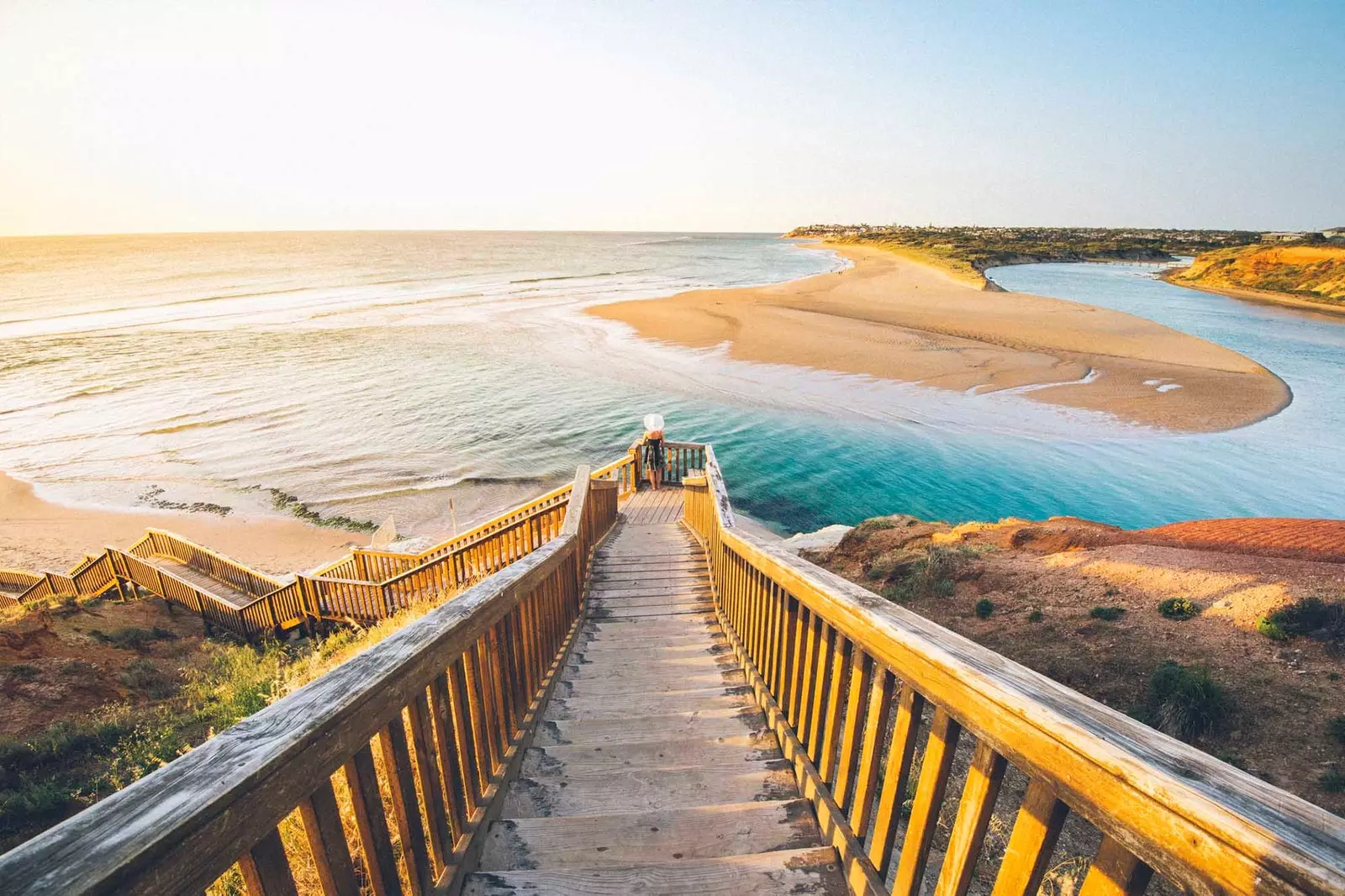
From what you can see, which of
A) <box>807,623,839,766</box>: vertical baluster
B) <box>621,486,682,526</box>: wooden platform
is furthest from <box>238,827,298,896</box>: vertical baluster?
<box>621,486,682,526</box>: wooden platform

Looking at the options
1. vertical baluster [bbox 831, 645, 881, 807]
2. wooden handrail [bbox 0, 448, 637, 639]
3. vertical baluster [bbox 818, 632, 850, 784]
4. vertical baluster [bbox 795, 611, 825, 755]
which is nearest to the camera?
vertical baluster [bbox 831, 645, 881, 807]

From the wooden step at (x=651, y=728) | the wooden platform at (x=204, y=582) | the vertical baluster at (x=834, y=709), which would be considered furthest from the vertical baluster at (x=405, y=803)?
the wooden platform at (x=204, y=582)

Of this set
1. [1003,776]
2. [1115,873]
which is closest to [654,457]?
[1003,776]

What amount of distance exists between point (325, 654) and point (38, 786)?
2610 mm

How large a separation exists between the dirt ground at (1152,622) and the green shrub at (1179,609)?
0.23ft

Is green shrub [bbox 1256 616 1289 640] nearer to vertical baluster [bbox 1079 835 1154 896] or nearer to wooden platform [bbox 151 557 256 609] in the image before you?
vertical baluster [bbox 1079 835 1154 896]

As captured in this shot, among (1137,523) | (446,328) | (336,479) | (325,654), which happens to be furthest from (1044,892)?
(446,328)

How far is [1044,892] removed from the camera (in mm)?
3432

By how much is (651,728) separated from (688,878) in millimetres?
1195

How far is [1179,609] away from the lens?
6930 millimetres

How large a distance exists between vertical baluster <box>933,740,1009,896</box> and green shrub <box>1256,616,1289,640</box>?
23.9 feet

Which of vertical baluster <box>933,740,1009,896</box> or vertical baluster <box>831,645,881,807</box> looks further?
vertical baluster <box>831,645,881,807</box>

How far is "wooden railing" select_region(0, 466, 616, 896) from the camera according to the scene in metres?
0.98

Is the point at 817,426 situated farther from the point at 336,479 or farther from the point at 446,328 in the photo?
the point at 446,328
